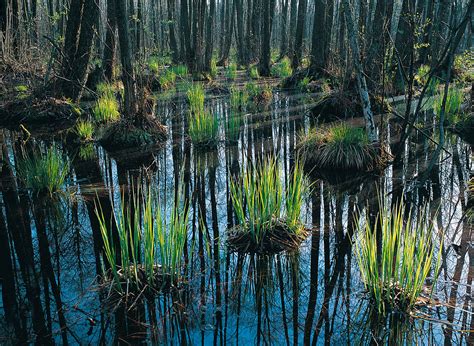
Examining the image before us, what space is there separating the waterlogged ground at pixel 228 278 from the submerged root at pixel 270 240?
0.30ft

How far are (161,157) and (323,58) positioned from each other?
321 inches

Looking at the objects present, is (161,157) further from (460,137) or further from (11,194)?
(460,137)

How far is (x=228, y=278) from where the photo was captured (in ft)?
10.6

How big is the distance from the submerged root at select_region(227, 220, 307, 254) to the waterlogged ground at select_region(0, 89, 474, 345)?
0.09m

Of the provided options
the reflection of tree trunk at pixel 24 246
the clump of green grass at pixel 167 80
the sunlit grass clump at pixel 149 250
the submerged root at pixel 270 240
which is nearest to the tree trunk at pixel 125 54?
the reflection of tree trunk at pixel 24 246

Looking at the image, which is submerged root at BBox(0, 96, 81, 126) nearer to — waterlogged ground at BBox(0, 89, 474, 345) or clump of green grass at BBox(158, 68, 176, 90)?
waterlogged ground at BBox(0, 89, 474, 345)

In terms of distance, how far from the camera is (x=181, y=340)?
2555 millimetres

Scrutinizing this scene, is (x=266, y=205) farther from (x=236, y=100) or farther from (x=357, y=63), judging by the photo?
(x=236, y=100)

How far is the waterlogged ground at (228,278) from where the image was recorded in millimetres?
2619

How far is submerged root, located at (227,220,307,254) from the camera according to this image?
145 inches

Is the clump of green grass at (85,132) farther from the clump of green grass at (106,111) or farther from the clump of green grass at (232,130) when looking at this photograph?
the clump of green grass at (232,130)

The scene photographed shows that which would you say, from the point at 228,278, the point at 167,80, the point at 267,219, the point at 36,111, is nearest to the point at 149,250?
the point at 228,278

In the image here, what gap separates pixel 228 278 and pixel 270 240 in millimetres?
651

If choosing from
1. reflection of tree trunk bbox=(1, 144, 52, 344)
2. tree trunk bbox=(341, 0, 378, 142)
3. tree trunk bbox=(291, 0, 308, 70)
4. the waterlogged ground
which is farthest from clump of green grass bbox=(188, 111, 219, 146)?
tree trunk bbox=(291, 0, 308, 70)
